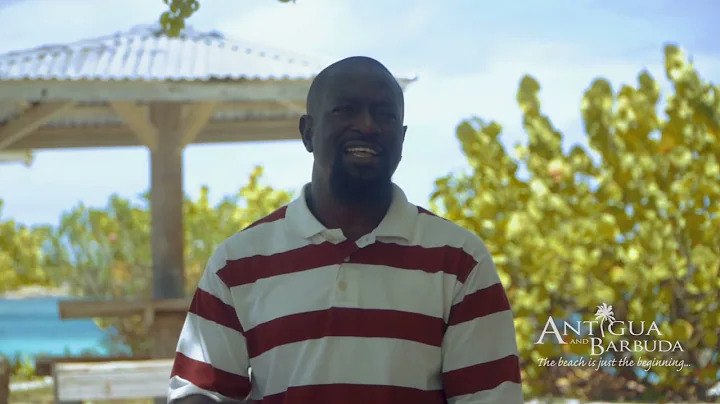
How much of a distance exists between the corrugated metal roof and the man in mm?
4158

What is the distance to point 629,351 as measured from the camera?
16.5 feet

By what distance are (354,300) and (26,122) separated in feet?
18.5

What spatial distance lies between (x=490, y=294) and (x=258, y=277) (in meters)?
0.36

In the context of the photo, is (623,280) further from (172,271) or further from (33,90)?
(33,90)

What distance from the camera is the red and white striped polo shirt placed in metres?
1.41

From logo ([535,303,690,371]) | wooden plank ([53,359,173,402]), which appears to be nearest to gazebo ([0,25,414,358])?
logo ([535,303,690,371])

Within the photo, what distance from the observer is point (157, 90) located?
564cm

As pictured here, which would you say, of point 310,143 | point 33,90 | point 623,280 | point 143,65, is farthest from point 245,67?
point 310,143

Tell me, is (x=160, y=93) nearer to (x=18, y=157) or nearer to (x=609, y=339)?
(x=609, y=339)

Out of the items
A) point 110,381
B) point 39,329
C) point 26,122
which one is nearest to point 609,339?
point 110,381

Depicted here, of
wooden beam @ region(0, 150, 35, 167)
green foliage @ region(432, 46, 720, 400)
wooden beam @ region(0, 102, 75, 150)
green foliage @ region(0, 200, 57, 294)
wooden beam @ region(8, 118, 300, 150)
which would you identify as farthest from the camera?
green foliage @ region(0, 200, 57, 294)

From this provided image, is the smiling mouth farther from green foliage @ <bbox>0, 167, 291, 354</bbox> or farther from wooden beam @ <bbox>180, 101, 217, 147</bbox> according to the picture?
green foliage @ <bbox>0, 167, 291, 354</bbox>

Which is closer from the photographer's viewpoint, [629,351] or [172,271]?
[629,351]

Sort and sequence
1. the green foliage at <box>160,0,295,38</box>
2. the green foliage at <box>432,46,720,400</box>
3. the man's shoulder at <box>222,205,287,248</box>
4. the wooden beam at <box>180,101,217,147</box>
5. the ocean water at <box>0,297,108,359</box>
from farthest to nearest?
the ocean water at <box>0,297,108,359</box>
the wooden beam at <box>180,101,217,147</box>
the green foliage at <box>432,46,720,400</box>
the green foliage at <box>160,0,295,38</box>
the man's shoulder at <box>222,205,287,248</box>
